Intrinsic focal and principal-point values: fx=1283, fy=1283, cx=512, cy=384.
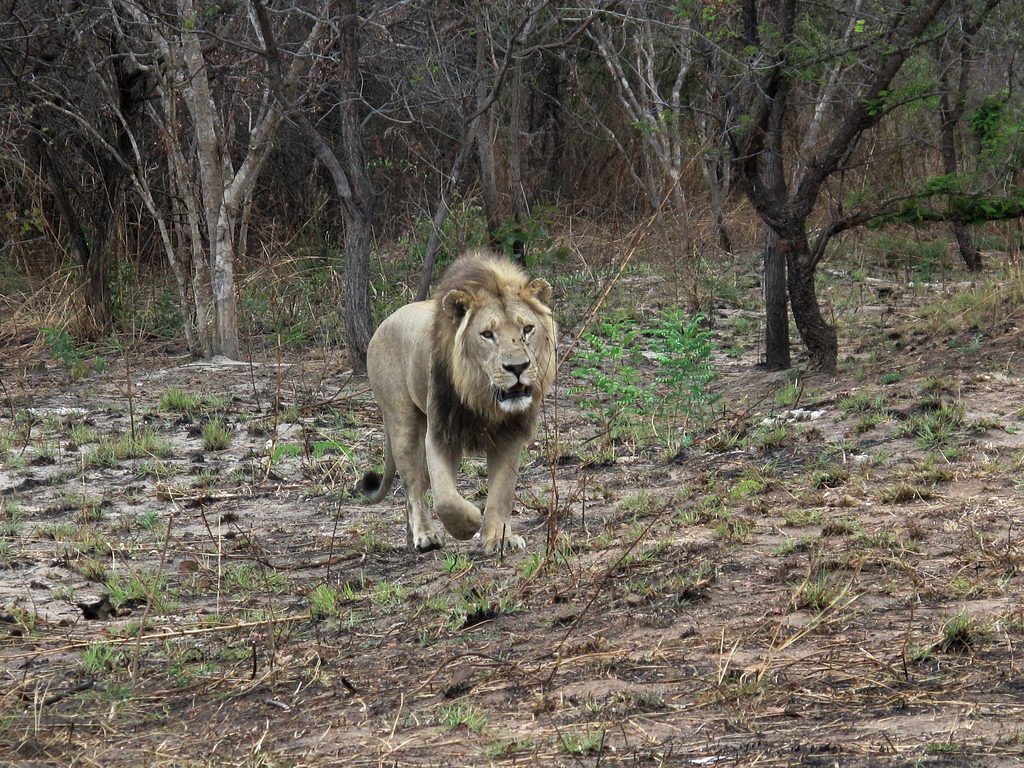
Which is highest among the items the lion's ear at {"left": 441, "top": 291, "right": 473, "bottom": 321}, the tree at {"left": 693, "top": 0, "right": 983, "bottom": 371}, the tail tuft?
the tree at {"left": 693, "top": 0, "right": 983, "bottom": 371}

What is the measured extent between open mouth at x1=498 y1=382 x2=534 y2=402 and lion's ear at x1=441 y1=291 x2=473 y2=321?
45 centimetres

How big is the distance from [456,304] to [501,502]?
0.94 metres

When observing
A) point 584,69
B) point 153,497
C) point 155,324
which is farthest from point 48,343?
point 584,69

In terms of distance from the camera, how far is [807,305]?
30.0 feet

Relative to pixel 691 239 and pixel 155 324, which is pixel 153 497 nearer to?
pixel 155 324

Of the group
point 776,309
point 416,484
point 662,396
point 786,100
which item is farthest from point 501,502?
point 786,100

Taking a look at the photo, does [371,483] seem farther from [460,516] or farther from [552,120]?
[552,120]

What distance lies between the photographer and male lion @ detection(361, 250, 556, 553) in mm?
5516

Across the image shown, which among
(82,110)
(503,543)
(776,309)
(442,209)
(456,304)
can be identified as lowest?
(503,543)

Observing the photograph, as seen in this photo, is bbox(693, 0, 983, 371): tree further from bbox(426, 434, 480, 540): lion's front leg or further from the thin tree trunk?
bbox(426, 434, 480, 540): lion's front leg

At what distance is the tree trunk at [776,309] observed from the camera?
31.5 feet

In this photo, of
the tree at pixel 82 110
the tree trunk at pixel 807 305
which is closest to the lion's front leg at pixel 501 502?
the tree trunk at pixel 807 305

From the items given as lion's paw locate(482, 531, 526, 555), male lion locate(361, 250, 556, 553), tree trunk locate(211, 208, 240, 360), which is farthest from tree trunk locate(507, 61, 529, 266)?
lion's paw locate(482, 531, 526, 555)

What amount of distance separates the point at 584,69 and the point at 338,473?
11479mm
